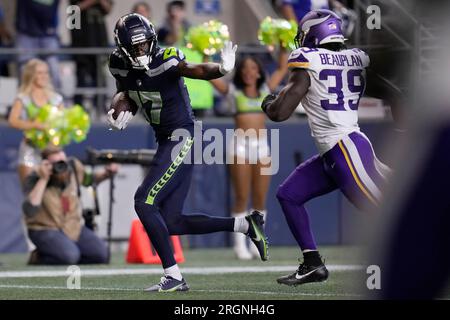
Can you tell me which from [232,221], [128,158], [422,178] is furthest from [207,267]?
[422,178]

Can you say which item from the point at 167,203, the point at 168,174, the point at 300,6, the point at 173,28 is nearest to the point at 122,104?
the point at 168,174

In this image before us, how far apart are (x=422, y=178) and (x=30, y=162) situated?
8864 mm

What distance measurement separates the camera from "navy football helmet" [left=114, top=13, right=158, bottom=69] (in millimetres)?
6887

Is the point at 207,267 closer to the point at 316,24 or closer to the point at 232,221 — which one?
the point at 232,221

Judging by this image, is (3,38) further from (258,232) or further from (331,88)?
(331,88)

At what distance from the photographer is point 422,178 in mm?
2119

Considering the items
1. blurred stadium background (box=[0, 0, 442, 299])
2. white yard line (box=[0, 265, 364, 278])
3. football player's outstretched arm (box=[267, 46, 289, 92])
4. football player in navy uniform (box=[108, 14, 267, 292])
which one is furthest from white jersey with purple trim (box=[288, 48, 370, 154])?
blurred stadium background (box=[0, 0, 442, 299])

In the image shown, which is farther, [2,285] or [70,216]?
[70,216]

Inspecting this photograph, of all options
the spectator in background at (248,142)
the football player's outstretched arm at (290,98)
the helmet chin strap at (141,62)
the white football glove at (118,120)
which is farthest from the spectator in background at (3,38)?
the football player's outstretched arm at (290,98)

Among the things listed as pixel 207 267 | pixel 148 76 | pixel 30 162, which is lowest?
pixel 207 267

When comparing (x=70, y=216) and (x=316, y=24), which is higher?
(x=316, y=24)

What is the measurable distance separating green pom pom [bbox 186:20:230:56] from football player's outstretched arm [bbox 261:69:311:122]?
315cm

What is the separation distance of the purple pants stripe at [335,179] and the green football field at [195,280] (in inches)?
17.5

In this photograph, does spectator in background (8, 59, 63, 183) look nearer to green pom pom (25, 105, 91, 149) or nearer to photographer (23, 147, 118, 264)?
green pom pom (25, 105, 91, 149)
